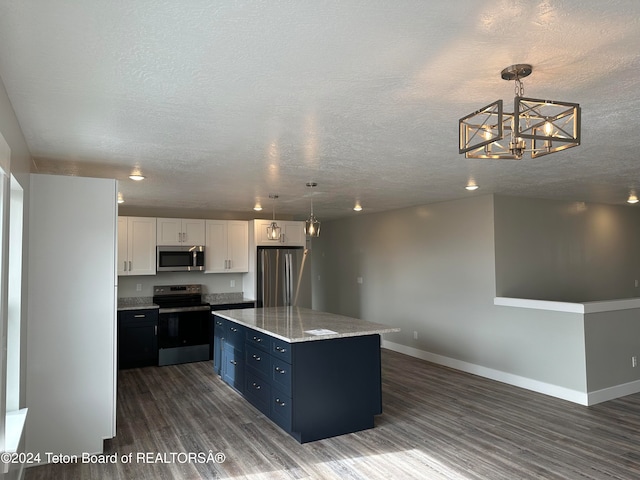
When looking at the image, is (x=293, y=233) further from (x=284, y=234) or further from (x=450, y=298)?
(x=450, y=298)

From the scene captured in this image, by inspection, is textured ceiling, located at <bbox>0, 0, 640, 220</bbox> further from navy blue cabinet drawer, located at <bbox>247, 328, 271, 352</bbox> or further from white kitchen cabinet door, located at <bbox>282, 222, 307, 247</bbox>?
white kitchen cabinet door, located at <bbox>282, 222, 307, 247</bbox>

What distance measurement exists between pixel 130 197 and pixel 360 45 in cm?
494

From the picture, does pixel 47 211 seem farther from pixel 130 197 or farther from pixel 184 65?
pixel 130 197

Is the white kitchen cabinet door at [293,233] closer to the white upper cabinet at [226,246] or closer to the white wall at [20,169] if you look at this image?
the white upper cabinet at [226,246]

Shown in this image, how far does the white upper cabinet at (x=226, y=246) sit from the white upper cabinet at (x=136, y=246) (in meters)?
0.84

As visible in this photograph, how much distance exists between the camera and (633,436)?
3.73 metres

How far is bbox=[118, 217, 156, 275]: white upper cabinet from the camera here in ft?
21.5

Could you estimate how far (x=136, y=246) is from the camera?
6668 millimetres

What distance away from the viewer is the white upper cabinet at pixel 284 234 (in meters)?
7.16

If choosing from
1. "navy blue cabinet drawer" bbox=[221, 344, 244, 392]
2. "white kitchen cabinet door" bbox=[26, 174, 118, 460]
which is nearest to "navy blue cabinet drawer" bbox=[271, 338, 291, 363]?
"navy blue cabinet drawer" bbox=[221, 344, 244, 392]

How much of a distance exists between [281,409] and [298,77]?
2.91 metres

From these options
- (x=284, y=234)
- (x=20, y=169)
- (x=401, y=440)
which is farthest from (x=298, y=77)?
(x=284, y=234)

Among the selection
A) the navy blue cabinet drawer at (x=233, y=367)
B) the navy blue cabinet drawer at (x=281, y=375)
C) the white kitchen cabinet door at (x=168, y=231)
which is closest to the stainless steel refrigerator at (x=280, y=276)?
the white kitchen cabinet door at (x=168, y=231)

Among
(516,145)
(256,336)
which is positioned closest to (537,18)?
(516,145)
